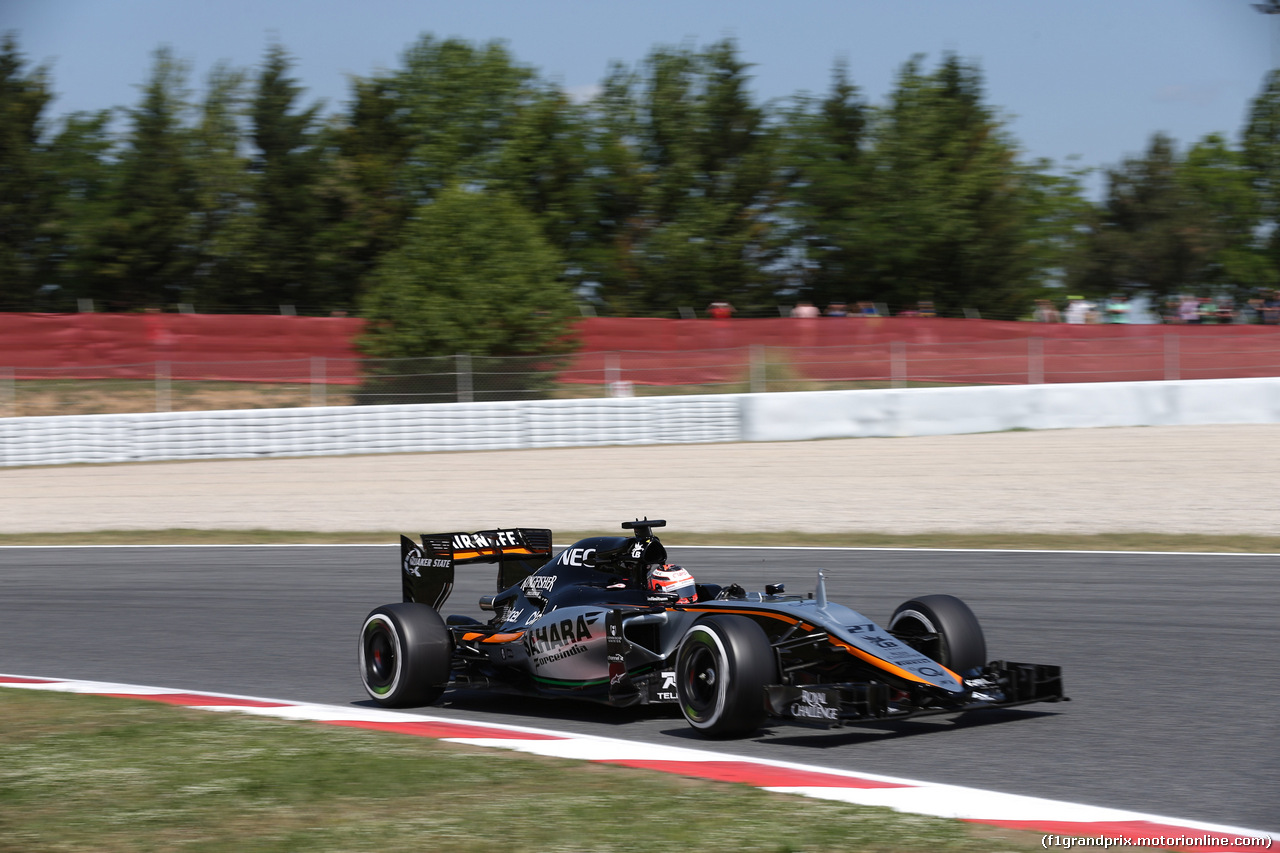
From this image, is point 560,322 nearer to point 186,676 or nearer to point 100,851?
point 186,676

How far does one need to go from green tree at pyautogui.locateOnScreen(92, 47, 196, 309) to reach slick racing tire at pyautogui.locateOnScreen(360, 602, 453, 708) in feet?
122

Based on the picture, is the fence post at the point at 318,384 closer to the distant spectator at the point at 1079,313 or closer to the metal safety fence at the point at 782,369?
the metal safety fence at the point at 782,369

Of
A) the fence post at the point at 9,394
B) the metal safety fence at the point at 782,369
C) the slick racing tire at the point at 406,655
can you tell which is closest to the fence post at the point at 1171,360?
the metal safety fence at the point at 782,369

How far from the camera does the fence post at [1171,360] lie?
22.8 metres

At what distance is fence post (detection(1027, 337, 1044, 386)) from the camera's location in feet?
74.1

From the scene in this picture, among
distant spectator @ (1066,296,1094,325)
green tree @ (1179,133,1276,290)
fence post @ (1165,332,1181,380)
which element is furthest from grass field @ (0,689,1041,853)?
green tree @ (1179,133,1276,290)

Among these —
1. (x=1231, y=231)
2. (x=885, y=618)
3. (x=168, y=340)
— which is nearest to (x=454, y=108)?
(x=168, y=340)

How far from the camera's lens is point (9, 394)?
25109 millimetres

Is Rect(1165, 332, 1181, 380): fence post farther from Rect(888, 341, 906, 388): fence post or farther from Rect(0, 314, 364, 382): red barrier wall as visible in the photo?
Rect(0, 314, 364, 382): red barrier wall

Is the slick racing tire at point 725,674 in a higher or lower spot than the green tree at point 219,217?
lower

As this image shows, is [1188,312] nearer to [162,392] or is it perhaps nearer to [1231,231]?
[162,392]

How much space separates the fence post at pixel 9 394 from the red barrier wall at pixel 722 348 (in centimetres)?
48

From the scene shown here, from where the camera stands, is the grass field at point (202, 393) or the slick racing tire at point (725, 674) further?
the grass field at point (202, 393)

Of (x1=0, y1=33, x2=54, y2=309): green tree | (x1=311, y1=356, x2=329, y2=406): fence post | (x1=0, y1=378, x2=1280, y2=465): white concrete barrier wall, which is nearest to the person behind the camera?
(x1=0, y1=378, x2=1280, y2=465): white concrete barrier wall
